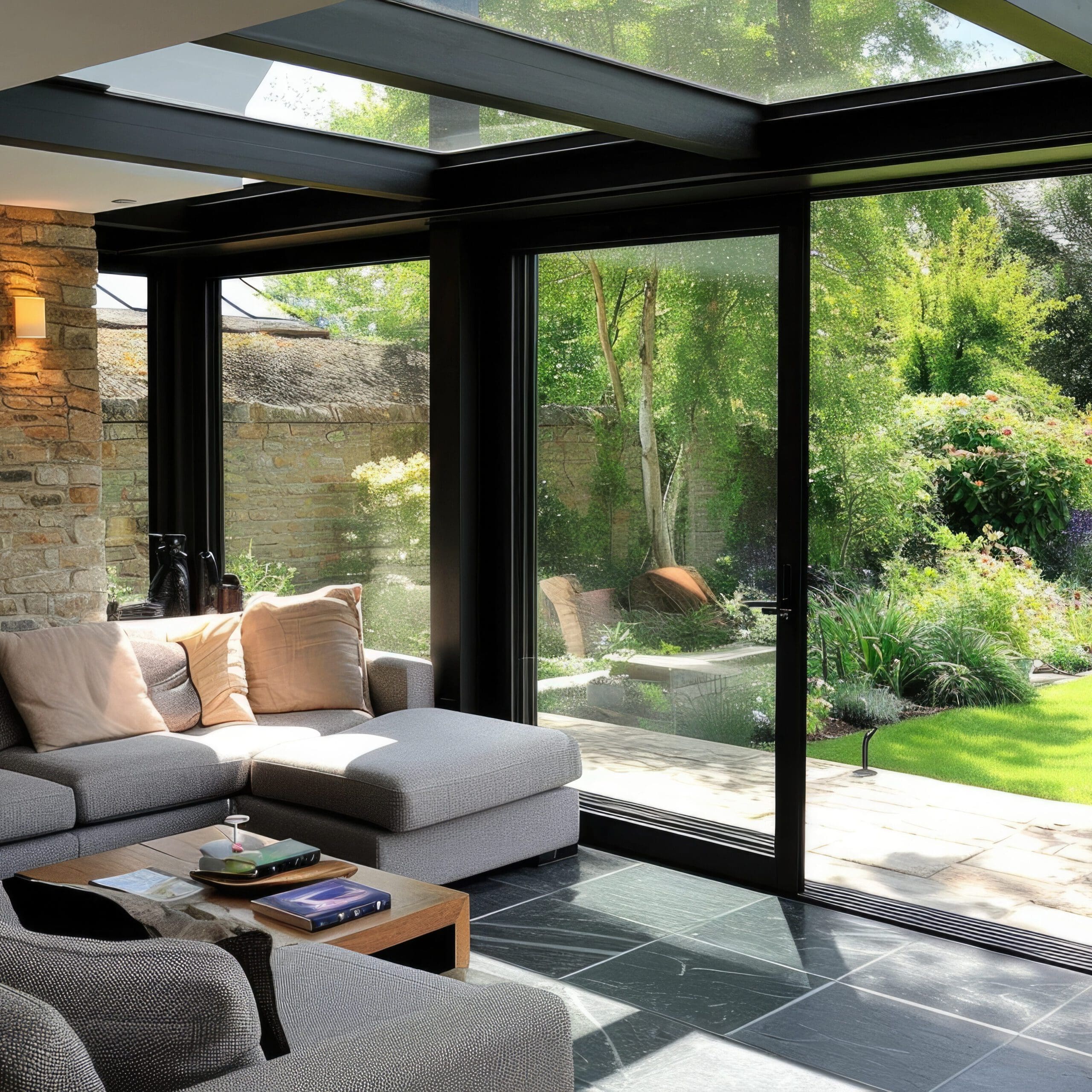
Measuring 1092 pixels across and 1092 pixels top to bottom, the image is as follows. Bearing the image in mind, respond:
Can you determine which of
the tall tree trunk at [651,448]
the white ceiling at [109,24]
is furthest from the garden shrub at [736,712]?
the white ceiling at [109,24]

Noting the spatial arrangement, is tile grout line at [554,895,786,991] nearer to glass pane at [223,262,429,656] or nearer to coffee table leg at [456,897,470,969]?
coffee table leg at [456,897,470,969]

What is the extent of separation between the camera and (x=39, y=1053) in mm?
1471

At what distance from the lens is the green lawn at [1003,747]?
4301 mm

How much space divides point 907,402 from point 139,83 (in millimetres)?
2851

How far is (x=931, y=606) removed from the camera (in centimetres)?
459

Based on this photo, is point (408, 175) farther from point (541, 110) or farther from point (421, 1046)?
point (421, 1046)

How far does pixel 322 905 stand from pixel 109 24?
209cm

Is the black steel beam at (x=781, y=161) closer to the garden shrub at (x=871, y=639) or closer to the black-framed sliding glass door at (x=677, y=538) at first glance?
the black-framed sliding glass door at (x=677, y=538)

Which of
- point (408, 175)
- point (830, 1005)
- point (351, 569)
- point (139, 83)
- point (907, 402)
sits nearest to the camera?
point (830, 1005)

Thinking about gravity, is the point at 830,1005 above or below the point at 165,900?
below

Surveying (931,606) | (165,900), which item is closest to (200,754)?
(165,900)

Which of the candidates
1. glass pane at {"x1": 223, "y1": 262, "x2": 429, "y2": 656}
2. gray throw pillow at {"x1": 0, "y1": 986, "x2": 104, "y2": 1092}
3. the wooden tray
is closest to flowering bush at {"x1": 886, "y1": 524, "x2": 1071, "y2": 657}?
glass pane at {"x1": 223, "y1": 262, "x2": 429, "y2": 656}

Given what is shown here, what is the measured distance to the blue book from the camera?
10.2ft

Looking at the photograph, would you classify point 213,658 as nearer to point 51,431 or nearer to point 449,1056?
point 51,431
